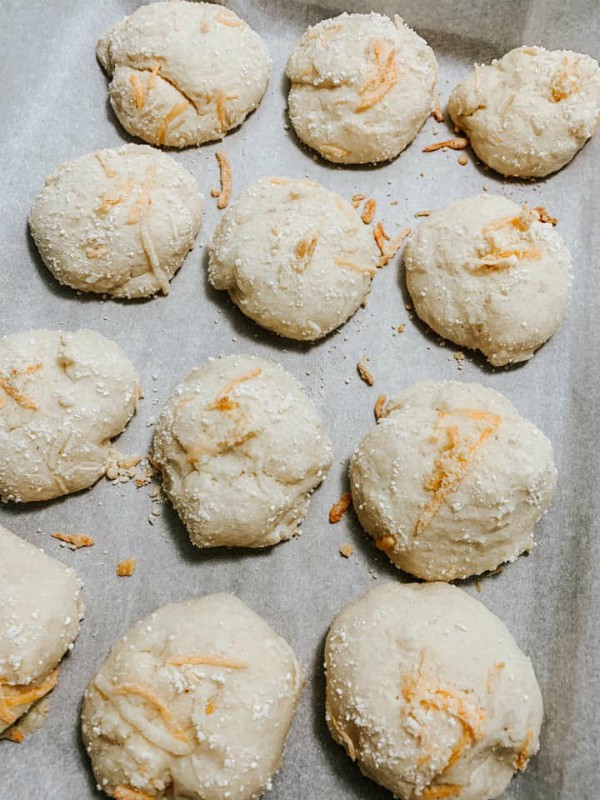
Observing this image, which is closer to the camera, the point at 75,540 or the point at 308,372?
the point at 75,540

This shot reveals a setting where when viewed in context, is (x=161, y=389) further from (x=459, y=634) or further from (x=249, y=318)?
(x=459, y=634)

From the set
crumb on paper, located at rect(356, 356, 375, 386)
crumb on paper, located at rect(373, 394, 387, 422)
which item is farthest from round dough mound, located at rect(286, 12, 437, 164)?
crumb on paper, located at rect(373, 394, 387, 422)

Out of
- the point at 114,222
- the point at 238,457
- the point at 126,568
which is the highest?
the point at 114,222

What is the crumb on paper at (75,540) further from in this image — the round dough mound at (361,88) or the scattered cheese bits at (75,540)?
the round dough mound at (361,88)

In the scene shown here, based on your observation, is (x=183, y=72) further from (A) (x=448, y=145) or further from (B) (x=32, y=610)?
(B) (x=32, y=610)

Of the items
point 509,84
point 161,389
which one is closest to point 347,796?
point 161,389

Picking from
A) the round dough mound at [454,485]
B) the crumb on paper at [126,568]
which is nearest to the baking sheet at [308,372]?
the crumb on paper at [126,568]

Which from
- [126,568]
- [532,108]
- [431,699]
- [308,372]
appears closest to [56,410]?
[126,568]
